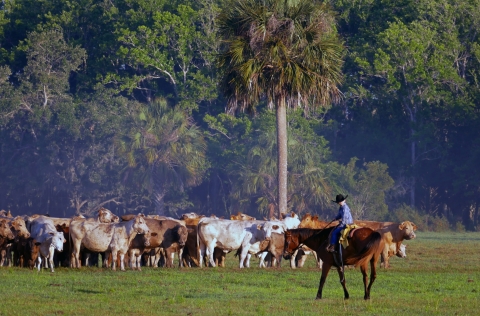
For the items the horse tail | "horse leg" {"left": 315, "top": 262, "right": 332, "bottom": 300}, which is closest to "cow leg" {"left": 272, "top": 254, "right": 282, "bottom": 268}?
"horse leg" {"left": 315, "top": 262, "right": 332, "bottom": 300}

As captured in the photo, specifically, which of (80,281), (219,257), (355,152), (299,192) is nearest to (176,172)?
(299,192)

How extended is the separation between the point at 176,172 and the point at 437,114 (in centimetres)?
1703

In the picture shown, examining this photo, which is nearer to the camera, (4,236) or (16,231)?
(4,236)

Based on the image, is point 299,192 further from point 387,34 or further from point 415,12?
point 415,12

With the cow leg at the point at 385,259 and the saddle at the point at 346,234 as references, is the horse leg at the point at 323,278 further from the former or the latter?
the cow leg at the point at 385,259

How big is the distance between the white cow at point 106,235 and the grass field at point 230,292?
741 millimetres

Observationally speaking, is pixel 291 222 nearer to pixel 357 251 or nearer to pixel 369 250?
pixel 357 251

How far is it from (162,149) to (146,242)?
35655 mm

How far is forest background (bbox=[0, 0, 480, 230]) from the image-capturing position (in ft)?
194

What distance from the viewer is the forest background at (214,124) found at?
194ft

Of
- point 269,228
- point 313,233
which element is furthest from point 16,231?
point 313,233

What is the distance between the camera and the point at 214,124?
62062mm

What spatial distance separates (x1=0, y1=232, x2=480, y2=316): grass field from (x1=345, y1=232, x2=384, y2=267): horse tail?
0.77 m

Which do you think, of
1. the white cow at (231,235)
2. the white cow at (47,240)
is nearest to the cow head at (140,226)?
the white cow at (47,240)
